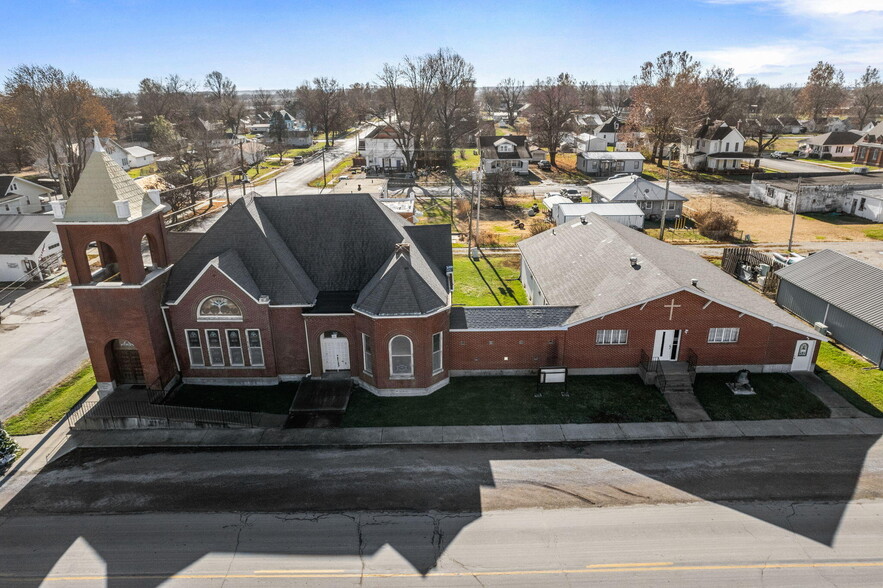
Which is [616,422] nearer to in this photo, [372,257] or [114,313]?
[372,257]

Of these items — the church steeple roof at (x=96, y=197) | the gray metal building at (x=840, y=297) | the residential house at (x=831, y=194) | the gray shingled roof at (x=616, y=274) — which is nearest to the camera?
the church steeple roof at (x=96, y=197)

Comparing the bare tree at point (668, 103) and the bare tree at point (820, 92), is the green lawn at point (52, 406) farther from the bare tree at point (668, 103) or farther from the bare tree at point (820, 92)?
the bare tree at point (820, 92)

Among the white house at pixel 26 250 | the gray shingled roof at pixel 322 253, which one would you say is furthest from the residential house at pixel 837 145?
the white house at pixel 26 250

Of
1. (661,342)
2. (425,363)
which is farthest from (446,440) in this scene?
(661,342)

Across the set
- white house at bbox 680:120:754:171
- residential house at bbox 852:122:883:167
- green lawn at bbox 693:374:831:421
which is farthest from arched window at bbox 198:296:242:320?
residential house at bbox 852:122:883:167

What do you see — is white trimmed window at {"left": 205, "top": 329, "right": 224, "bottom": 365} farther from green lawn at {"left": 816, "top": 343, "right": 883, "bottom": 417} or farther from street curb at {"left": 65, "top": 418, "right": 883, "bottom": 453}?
green lawn at {"left": 816, "top": 343, "right": 883, "bottom": 417}
